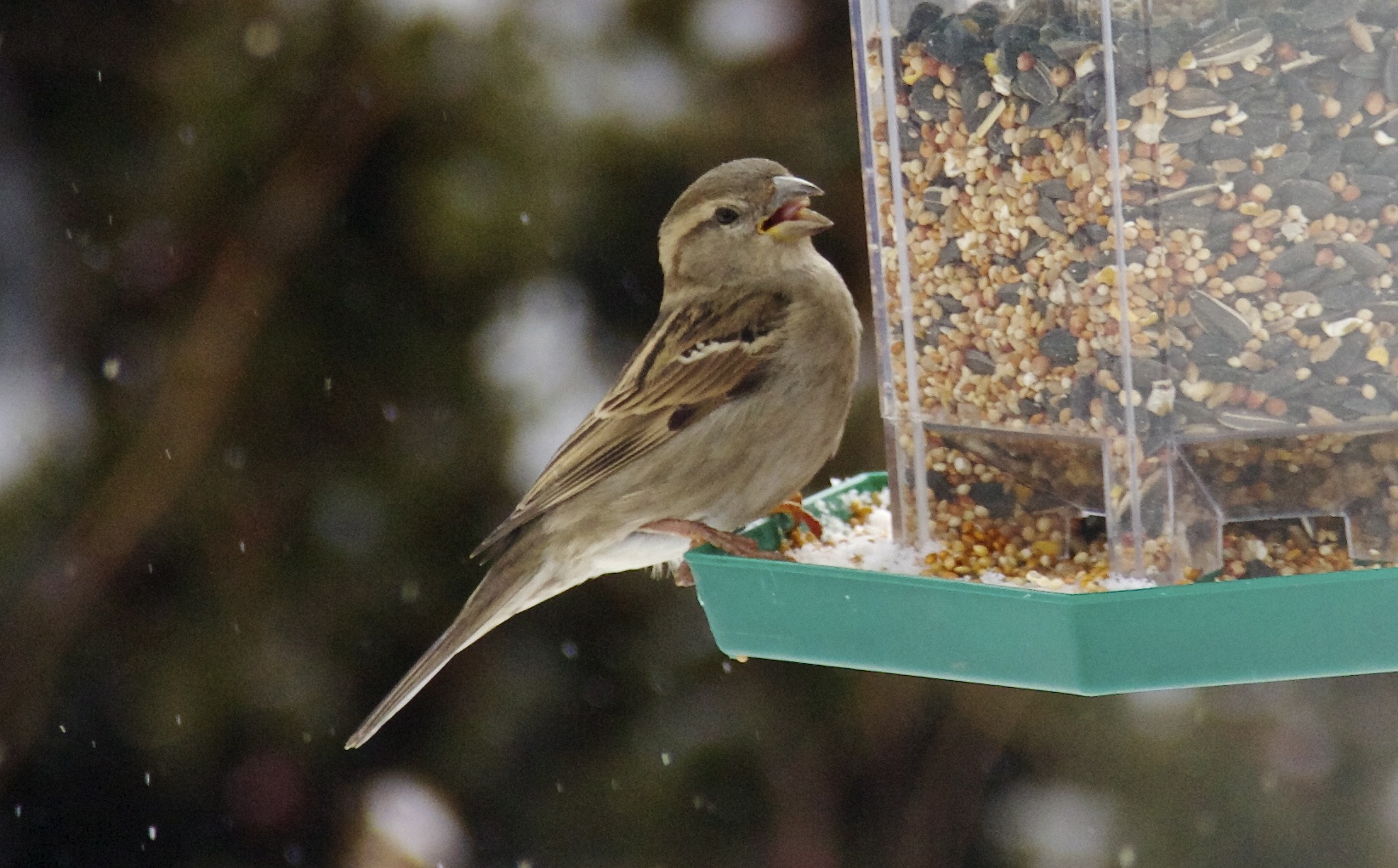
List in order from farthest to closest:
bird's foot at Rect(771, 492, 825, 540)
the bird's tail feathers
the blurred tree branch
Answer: the blurred tree branch, the bird's tail feathers, bird's foot at Rect(771, 492, 825, 540)

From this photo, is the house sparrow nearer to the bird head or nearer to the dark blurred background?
the bird head

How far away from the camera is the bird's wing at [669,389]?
126 inches

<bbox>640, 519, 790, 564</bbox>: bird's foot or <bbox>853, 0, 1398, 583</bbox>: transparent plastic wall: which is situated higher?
<bbox>853, 0, 1398, 583</bbox>: transparent plastic wall

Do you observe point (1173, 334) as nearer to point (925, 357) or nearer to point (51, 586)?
point (925, 357)

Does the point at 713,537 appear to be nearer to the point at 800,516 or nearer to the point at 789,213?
the point at 800,516

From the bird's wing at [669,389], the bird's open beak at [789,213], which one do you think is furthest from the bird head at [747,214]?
the bird's wing at [669,389]

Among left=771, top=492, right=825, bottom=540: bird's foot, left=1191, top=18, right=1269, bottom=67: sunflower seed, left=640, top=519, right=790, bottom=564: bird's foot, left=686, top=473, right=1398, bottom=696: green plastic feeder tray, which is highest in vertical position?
left=1191, top=18, right=1269, bottom=67: sunflower seed

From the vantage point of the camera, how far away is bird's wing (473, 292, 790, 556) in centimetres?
321

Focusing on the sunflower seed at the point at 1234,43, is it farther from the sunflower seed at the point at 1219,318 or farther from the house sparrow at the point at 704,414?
the house sparrow at the point at 704,414

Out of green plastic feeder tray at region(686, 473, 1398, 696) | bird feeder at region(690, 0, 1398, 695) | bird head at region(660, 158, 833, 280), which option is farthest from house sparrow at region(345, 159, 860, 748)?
green plastic feeder tray at region(686, 473, 1398, 696)

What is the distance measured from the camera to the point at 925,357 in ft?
9.06

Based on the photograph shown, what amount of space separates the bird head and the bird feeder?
61 centimetres

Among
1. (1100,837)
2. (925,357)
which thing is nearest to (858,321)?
(925,357)

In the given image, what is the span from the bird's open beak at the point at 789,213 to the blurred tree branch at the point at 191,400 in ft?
3.68
